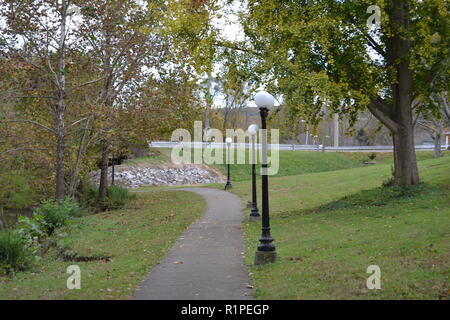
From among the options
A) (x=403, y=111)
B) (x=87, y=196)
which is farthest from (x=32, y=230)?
(x=87, y=196)

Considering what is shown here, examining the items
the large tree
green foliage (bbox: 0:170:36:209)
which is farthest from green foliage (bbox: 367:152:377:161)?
green foliage (bbox: 0:170:36:209)

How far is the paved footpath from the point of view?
7.59m

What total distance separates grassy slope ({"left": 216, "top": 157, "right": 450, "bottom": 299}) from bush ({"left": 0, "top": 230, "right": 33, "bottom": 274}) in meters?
4.92

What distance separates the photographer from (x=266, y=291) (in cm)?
754

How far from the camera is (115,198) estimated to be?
27.9 metres

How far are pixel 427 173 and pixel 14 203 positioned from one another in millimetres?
22525

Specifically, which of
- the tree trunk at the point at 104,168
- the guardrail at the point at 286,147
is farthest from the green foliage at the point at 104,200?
the guardrail at the point at 286,147

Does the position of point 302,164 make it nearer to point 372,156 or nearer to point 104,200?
point 372,156

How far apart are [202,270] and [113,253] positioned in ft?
12.3

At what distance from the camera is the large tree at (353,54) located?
1550 centimetres

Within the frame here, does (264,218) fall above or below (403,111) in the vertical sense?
below

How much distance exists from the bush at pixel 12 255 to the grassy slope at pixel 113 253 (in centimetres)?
38
